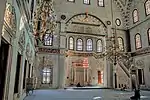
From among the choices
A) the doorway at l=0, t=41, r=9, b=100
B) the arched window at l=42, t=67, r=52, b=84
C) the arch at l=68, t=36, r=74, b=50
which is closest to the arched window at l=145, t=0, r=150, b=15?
the arch at l=68, t=36, r=74, b=50

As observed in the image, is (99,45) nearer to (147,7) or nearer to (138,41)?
(138,41)

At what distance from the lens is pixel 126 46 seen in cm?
2025

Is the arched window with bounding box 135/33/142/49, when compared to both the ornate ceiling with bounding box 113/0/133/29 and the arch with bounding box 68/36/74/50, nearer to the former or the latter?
the ornate ceiling with bounding box 113/0/133/29

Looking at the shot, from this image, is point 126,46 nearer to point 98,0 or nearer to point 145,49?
point 145,49

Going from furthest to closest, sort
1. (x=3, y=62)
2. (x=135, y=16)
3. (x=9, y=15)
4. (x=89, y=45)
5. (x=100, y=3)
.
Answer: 1. (x=89, y=45)
2. (x=100, y=3)
3. (x=135, y=16)
4. (x=3, y=62)
5. (x=9, y=15)

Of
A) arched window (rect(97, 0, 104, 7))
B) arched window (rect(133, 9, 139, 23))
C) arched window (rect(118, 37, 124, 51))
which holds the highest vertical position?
arched window (rect(97, 0, 104, 7))

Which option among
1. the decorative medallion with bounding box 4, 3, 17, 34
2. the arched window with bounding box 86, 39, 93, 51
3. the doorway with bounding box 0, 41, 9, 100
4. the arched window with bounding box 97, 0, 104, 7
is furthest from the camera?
the arched window with bounding box 86, 39, 93, 51

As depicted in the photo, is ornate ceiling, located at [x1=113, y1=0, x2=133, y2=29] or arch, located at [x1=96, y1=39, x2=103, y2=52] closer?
ornate ceiling, located at [x1=113, y1=0, x2=133, y2=29]

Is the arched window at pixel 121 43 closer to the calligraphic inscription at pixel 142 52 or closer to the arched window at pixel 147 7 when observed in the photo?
the calligraphic inscription at pixel 142 52

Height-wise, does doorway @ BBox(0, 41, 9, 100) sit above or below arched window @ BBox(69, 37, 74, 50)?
below

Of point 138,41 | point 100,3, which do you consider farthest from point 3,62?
point 100,3

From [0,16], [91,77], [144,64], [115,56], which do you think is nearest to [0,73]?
[0,16]

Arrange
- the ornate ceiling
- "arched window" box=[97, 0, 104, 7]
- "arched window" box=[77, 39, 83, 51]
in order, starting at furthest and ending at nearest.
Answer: "arched window" box=[77, 39, 83, 51] → the ornate ceiling → "arched window" box=[97, 0, 104, 7]

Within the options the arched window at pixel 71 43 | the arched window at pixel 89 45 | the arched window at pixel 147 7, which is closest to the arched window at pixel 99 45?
the arched window at pixel 89 45
